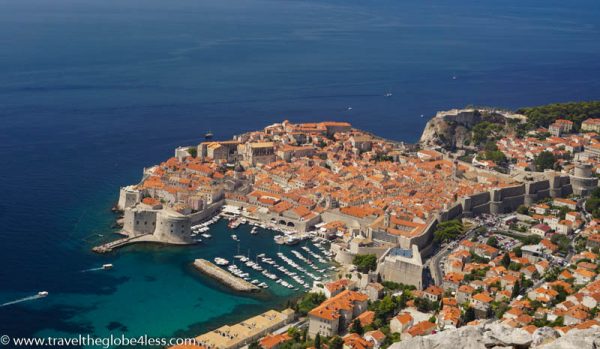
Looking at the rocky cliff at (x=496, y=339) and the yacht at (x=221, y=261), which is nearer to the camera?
the rocky cliff at (x=496, y=339)

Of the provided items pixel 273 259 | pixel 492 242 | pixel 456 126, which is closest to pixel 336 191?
pixel 273 259

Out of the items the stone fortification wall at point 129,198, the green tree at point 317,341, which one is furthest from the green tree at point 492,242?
the stone fortification wall at point 129,198

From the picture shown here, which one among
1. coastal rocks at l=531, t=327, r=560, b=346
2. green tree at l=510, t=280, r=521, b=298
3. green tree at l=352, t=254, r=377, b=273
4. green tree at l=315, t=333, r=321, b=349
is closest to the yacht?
green tree at l=352, t=254, r=377, b=273

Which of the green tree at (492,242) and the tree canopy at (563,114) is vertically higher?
the tree canopy at (563,114)

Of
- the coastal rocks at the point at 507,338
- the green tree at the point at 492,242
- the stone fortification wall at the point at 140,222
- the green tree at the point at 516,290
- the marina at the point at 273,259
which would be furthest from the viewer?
the stone fortification wall at the point at 140,222

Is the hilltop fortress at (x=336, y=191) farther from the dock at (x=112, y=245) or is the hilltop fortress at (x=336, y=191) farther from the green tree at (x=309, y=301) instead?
the green tree at (x=309, y=301)

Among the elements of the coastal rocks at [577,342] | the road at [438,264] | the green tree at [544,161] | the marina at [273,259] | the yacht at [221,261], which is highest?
the coastal rocks at [577,342]

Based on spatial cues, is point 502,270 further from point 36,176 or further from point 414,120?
point 414,120
